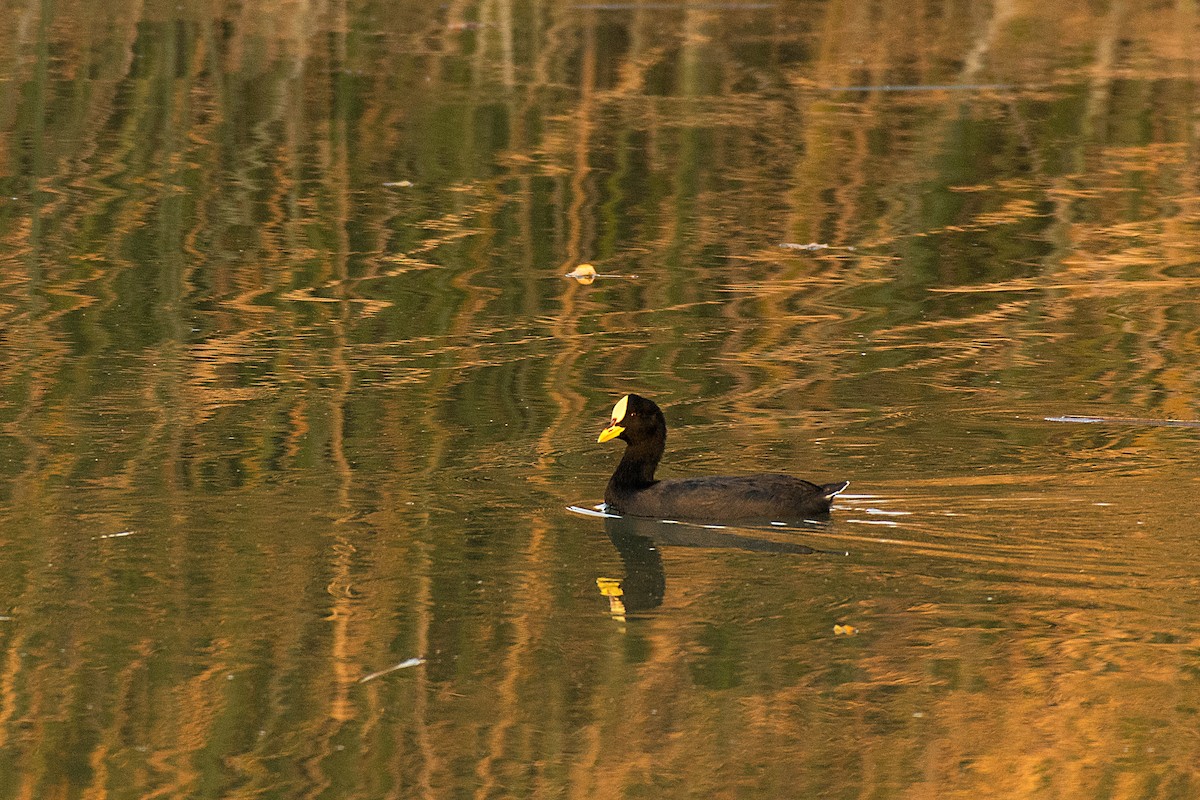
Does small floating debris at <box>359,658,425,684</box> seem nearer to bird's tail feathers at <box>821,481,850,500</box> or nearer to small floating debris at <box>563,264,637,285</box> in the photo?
bird's tail feathers at <box>821,481,850,500</box>

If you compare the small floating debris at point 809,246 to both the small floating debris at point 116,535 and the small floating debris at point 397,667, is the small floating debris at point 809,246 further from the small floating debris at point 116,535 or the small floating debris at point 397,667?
the small floating debris at point 397,667

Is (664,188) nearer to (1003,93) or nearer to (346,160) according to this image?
(346,160)

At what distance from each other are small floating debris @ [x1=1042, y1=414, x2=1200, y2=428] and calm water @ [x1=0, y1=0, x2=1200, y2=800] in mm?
55

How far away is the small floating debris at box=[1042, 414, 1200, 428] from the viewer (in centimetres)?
827

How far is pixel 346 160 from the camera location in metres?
14.0

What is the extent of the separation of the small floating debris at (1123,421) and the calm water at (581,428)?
55 millimetres

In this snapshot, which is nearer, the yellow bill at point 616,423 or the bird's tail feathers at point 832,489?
the bird's tail feathers at point 832,489

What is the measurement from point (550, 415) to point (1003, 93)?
893 cm

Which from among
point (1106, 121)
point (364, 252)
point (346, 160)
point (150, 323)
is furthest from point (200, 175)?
point (1106, 121)

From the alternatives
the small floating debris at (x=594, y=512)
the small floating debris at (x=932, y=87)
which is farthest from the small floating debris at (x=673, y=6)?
the small floating debris at (x=594, y=512)

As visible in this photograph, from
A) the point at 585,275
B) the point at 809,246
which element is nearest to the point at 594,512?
the point at 585,275

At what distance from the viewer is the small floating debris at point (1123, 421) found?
8266mm

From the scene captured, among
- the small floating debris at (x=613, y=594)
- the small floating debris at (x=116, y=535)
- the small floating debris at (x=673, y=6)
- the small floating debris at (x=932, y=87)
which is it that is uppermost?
the small floating debris at (x=673, y=6)

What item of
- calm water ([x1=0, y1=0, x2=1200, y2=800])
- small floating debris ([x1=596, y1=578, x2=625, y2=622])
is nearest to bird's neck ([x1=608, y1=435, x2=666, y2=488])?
calm water ([x1=0, y1=0, x2=1200, y2=800])
